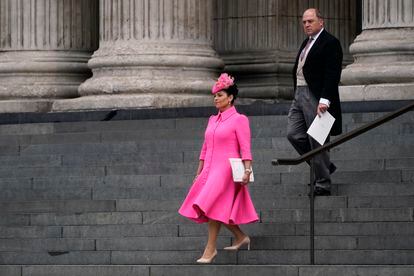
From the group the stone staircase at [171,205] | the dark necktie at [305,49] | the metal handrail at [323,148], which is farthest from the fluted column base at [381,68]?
the metal handrail at [323,148]

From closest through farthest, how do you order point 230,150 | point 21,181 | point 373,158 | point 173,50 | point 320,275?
point 320,275 → point 230,150 → point 373,158 → point 21,181 → point 173,50

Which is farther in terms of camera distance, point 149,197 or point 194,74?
point 194,74

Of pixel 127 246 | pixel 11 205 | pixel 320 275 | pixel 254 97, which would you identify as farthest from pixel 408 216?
pixel 254 97

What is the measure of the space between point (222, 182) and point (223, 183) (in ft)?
0.05

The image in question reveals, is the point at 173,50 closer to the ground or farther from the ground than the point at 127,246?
farther from the ground

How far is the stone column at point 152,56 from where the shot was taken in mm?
25219

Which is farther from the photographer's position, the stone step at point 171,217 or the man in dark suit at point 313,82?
the man in dark suit at point 313,82

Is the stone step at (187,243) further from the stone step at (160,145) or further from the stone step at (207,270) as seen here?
the stone step at (160,145)

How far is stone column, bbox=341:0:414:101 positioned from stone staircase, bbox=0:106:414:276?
42.8 inches

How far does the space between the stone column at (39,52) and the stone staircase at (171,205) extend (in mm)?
2906

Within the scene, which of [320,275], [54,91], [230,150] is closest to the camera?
[320,275]

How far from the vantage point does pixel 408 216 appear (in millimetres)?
18516

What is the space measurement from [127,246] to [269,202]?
155 centimetres

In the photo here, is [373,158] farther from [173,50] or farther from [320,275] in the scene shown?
[173,50]
